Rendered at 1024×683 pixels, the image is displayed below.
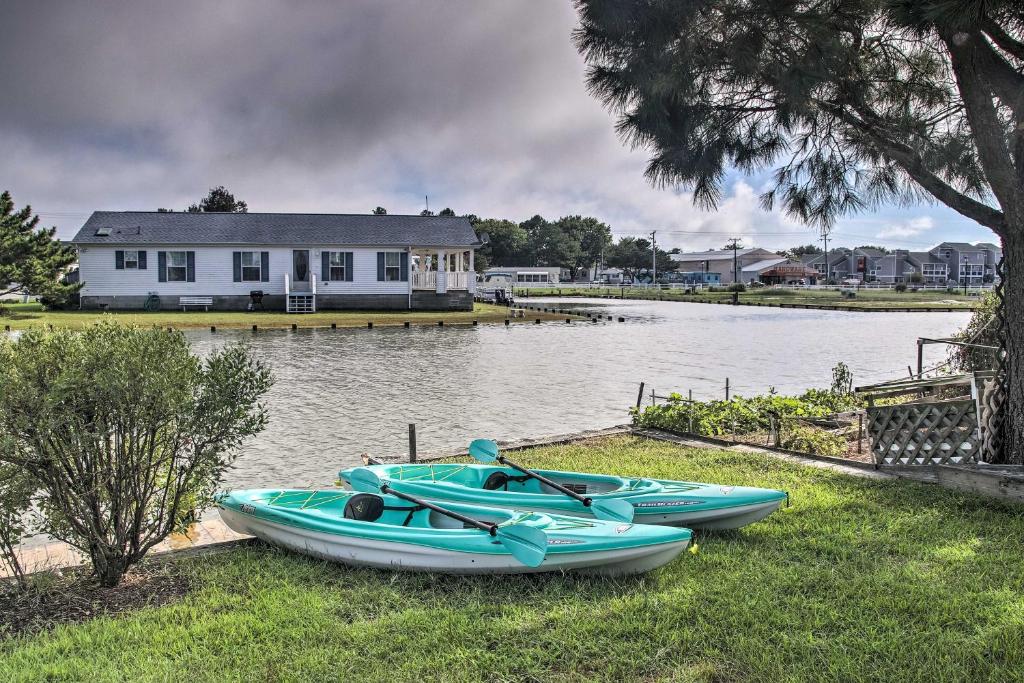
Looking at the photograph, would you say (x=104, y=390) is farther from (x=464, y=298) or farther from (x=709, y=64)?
(x=464, y=298)

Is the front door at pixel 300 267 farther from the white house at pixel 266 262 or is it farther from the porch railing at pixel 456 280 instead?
the porch railing at pixel 456 280

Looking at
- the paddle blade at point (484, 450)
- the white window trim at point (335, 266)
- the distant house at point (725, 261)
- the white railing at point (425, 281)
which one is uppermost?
the distant house at point (725, 261)

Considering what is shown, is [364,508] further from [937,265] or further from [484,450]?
[937,265]

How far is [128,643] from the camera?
4340 millimetres

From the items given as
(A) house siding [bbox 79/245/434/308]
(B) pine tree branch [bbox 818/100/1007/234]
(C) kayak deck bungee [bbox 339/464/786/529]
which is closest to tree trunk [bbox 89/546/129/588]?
(C) kayak deck bungee [bbox 339/464/786/529]

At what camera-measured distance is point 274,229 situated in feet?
124

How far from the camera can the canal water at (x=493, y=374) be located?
11.1 meters

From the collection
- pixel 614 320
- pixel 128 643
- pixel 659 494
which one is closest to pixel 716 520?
pixel 659 494

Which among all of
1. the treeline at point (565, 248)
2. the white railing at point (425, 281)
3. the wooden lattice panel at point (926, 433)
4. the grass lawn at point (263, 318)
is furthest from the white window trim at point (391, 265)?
the treeline at point (565, 248)

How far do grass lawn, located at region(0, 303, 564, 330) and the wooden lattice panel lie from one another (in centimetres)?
A: 2439

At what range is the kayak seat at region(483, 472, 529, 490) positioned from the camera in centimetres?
679

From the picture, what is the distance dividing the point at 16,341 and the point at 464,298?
3337 centimetres

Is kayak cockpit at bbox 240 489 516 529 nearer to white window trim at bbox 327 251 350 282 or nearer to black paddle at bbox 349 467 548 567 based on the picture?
black paddle at bbox 349 467 548 567

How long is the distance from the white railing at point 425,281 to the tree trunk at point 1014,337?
3130 centimetres
